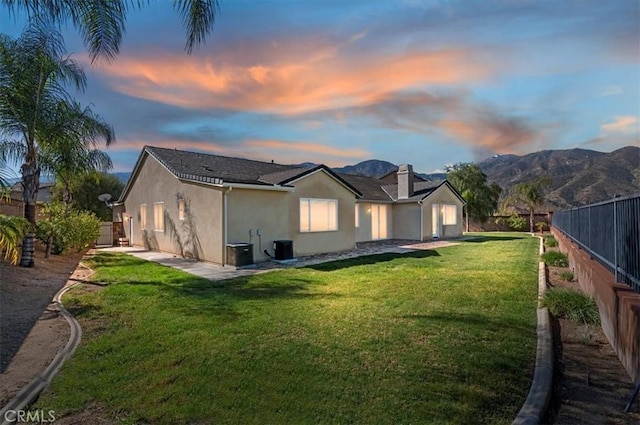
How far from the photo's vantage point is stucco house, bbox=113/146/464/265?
13327 mm

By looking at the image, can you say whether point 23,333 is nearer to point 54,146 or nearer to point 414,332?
point 414,332

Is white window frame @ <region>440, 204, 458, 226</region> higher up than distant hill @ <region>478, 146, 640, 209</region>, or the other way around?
distant hill @ <region>478, 146, 640, 209</region>

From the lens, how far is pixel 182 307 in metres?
7.05

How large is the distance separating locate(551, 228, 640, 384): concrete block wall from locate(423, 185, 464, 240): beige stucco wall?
16.7 m

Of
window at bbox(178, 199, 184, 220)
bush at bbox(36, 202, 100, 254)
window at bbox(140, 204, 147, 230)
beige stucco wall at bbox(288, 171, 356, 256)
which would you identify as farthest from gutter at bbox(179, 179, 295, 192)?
window at bbox(140, 204, 147, 230)

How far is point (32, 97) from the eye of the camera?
1122 centimetres

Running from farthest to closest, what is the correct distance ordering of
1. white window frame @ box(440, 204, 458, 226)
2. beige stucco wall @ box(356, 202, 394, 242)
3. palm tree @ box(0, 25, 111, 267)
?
white window frame @ box(440, 204, 458, 226), beige stucco wall @ box(356, 202, 394, 242), palm tree @ box(0, 25, 111, 267)

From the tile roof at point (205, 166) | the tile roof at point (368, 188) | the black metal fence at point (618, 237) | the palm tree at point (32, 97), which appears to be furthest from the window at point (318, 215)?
the black metal fence at point (618, 237)

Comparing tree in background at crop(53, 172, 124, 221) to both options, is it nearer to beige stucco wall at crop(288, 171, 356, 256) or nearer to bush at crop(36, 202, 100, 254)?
bush at crop(36, 202, 100, 254)

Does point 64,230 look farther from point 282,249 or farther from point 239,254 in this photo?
point 282,249

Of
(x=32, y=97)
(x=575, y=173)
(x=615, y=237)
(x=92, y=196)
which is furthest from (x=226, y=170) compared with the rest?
(x=575, y=173)

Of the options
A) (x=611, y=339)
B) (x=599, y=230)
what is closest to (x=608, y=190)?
(x=599, y=230)

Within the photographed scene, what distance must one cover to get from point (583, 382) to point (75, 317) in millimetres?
8083
